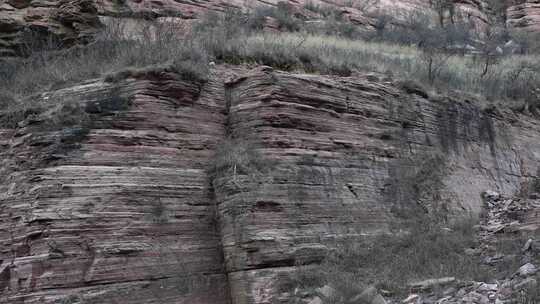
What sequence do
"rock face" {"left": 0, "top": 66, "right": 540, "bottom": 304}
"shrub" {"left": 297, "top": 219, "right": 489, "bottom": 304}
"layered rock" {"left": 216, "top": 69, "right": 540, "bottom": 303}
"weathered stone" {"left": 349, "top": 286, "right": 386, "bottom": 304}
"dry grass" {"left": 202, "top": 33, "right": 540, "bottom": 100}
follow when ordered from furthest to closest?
"dry grass" {"left": 202, "top": 33, "right": 540, "bottom": 100}
"layered rock" {"left": 216, "top": 69, "right": 540, "bottom": 303}
"shrub" {"left": 297, "top": 219, "right": 489, "bottom": 304}
"rock face" {"left": 0, "top": 66, "right": 540, "bottom": 304}
"weathered stone" {"left": 349, "top": 286, "right": 386, "bottom": 304}

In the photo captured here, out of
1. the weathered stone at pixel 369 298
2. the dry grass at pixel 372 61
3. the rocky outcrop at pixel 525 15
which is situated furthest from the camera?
the rocky outcrop at pixel 525 15

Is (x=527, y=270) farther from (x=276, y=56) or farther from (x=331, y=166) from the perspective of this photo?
(x=276, y=56)

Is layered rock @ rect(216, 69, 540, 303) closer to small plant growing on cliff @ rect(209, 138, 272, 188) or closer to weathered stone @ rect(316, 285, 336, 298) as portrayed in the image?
small plant growing on cliff @ rect(209, 138, 272, 188)

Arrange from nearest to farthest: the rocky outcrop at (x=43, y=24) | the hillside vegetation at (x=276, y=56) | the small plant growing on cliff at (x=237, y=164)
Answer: the small plant growing on cliff at (x=237, y=164), the hillside vegetation at (x=276, y=56), the rocky outcrop at (x=43, y=24)

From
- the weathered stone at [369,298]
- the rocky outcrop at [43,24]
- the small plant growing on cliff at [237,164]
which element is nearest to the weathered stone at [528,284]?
the weathered stone at [369,298]

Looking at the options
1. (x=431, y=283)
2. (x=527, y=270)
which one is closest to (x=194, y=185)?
(x=431, y=283)

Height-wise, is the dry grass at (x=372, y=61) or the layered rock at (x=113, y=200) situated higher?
the dry grass at (x=372, y=61)

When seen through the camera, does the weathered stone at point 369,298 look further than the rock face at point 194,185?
No

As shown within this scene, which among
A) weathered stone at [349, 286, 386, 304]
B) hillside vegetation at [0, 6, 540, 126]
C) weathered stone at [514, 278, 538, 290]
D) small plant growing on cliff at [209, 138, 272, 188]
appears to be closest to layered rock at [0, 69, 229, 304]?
small plant growing on cliff at [209, 138, 272, 188]

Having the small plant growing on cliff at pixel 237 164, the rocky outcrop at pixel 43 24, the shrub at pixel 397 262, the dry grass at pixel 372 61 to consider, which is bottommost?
the shrub at pixel 397 262

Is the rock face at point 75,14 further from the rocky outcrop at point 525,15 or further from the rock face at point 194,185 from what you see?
the rocky outcrop at point 525,15

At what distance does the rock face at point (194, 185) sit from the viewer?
293 inches

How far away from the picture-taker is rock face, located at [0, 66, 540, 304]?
7.44 m

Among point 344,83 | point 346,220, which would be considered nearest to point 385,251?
point 346,220
